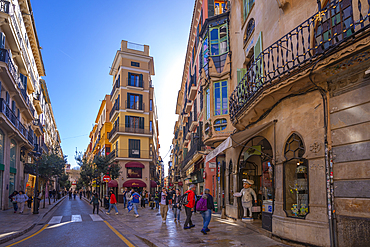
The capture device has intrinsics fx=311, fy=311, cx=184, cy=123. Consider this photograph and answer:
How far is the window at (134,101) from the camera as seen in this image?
43562 mm

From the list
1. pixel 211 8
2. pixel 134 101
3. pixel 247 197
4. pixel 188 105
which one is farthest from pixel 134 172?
pixel 247 197

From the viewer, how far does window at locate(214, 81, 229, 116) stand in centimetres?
1727

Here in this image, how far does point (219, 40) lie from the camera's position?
742 inches

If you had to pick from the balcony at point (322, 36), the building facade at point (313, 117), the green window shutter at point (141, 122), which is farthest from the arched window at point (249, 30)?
the green window shutter at point (141, 122)

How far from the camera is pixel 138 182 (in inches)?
1628

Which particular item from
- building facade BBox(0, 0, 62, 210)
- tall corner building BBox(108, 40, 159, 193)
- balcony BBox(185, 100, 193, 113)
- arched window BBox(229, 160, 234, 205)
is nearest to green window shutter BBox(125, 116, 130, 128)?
tall corner building BBox(108, 40, 159, 193)

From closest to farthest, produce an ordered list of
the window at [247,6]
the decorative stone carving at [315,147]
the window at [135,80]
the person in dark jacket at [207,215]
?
the decorative stone carving at [315,147] < the person in dark jacket at [207,215] < the window at [247,6] < the window at [135,80]

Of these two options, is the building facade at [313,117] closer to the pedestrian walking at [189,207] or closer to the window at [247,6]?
the window at [247,6]

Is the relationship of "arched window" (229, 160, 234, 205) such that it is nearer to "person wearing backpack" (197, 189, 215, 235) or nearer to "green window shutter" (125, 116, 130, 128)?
"person wearing backpack" (197, 189, 215, 235)

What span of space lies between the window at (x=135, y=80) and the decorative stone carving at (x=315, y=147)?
3783 centimetres

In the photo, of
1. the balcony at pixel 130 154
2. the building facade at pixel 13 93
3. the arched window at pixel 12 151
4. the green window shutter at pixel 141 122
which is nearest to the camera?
the building facade at pixel 13 93

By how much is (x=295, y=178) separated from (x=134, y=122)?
119 ft

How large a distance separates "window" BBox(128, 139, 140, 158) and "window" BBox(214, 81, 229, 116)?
2690 cm

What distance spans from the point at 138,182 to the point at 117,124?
858cm
